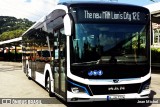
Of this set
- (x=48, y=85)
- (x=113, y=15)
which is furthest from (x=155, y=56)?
(x=113, y=15)

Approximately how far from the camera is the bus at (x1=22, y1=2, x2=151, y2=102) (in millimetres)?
8531

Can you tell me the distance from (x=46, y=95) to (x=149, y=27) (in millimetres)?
4810

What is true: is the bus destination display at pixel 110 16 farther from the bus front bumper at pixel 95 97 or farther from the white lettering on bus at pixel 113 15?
the bus front bumper at pixel 95 97

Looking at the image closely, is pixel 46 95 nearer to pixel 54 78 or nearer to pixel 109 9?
pixel 54 78

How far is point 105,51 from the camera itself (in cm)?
864

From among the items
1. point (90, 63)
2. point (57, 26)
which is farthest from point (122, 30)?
point (57, 26)

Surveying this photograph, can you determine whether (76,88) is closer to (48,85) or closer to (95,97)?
(95,97)

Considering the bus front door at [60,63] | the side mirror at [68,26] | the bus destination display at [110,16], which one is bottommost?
the bus front door at [60,63]

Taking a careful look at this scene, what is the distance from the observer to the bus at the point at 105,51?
8531 mm

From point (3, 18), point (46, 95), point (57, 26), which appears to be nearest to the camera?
point (57, 26)

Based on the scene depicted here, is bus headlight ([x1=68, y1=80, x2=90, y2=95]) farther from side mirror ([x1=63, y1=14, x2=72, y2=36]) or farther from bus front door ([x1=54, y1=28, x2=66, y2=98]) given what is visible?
side mirror ([x1=63, y1=14, x2=72, y2=36])

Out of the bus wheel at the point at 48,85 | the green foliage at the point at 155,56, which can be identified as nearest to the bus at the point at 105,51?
the bus wheel at the point at 48,85

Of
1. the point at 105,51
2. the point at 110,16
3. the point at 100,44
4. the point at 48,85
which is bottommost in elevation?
the point at 48,85

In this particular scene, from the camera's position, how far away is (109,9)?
8953mm
